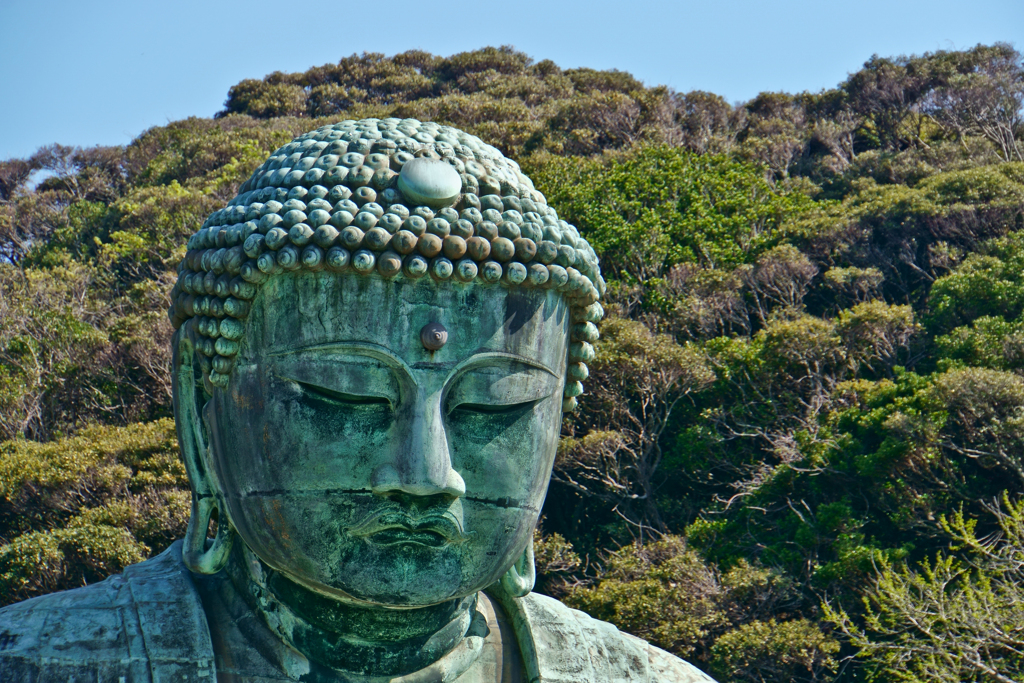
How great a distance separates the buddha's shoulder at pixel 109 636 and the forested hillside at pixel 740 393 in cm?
1008

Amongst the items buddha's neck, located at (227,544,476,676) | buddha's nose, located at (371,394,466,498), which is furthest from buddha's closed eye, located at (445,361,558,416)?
buddha's neck, located at (227,544,476,676)

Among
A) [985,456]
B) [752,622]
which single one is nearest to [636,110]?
[985,456]

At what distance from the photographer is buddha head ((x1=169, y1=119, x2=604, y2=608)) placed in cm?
420

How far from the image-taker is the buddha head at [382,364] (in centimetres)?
420

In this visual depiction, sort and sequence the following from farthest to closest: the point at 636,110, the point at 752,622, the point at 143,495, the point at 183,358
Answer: the point at 636,110 < the point at 143,495 < the point at 752,622 < the point at 183,358

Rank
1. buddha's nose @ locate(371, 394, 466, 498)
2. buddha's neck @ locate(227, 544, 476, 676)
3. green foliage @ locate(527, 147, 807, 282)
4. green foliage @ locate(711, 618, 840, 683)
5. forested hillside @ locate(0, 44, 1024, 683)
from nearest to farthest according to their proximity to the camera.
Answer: buddha's nose @ locate(371, 394, 466, 498) < buddha's neck @ locate(227, 544, 476, 676) < green foliage @ locate(711, 618, 840, 683) < forested hillside @ locate(0, 44, 1024, 683) < green foliage @ locate(527, 147, 807, 282)

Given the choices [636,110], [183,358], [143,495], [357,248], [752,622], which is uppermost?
[636,110]

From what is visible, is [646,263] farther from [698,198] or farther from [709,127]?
[709,127]

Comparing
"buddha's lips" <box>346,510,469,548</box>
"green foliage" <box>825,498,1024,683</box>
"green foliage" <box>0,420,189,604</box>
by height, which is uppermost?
"buddha's lips" <box>346,510,469,548</box>

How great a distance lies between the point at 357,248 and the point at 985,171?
21488 millimetres

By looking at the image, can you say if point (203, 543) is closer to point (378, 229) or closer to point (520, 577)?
point (520, 577)

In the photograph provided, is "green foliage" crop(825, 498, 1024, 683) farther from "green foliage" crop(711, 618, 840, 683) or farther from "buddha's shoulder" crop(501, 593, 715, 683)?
"buddha's shoulder" crop(501, 593, 715, 683)

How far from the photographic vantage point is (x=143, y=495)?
15.7 m

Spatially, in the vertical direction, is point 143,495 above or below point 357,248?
below
